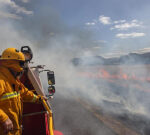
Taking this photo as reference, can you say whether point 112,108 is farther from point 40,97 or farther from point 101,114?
point 40,97

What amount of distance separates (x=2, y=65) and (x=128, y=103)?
671 centimetres

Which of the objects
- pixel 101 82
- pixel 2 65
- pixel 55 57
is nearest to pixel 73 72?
pixel 55 57

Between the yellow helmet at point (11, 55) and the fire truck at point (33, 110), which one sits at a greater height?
the yellow helmet at point (11, 55)

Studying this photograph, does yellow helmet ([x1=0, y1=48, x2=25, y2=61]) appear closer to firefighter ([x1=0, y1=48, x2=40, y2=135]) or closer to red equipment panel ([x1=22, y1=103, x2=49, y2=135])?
firefighter ([x1=0, y1=48, x2=40, y2=135])

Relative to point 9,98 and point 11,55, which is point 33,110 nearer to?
point 9,98

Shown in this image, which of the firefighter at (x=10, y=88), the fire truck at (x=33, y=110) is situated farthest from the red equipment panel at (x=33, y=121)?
the firefighter at (x=10, y=88)

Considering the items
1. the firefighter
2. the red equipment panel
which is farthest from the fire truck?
the firefighter

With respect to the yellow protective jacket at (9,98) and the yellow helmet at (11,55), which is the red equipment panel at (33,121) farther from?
the yellow helmet at (11,55)

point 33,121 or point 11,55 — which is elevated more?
point 11,55

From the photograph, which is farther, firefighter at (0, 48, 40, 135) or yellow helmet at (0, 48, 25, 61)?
yellow helmet at (0, 48, 25, 61)

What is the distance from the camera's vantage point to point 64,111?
7.28 m

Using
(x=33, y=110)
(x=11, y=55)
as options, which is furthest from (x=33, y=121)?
(x=11, y=55)

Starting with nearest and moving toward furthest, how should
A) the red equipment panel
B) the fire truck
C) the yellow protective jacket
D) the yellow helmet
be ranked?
1. the yellow protective jacket
2. the yellow helmet
3. the fire truck
4. the red equipment panel

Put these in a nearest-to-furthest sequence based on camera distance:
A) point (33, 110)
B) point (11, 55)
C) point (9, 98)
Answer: point (9, 98)
point (11, 55)
point (33, 110)
